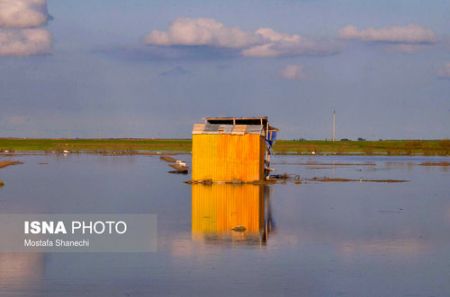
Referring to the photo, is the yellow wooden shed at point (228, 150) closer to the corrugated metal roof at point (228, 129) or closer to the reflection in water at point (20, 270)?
the corrugated metal roof at point (228, 129)

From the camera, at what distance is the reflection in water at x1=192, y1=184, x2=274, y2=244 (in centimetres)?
2294

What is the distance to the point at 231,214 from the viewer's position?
2816 cm

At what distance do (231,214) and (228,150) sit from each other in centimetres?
1248

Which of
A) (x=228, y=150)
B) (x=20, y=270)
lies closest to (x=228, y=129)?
(x=228, y=150)

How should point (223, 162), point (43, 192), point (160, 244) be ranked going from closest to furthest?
point (160, 244) < point (43, 192) < point (223, 162)

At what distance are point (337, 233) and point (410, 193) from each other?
56.7ft

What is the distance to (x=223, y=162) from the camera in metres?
41.3

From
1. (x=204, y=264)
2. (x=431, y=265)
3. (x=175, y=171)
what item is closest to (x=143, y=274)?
(x=204, y=264)

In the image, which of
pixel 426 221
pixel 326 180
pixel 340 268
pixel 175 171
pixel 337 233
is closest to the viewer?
pixel 340 268

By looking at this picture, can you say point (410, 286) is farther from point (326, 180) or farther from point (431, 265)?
point (326, 180)

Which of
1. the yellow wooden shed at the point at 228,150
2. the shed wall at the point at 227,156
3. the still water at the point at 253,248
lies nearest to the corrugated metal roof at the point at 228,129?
the yellow wooden shed at the point at 228,150

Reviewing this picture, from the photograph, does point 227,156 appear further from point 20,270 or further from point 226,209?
point 20,270

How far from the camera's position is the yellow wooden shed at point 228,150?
40344 millimetres

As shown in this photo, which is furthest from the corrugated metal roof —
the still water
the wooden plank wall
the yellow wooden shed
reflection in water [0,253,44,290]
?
reflection in water [0,253,44,290]
